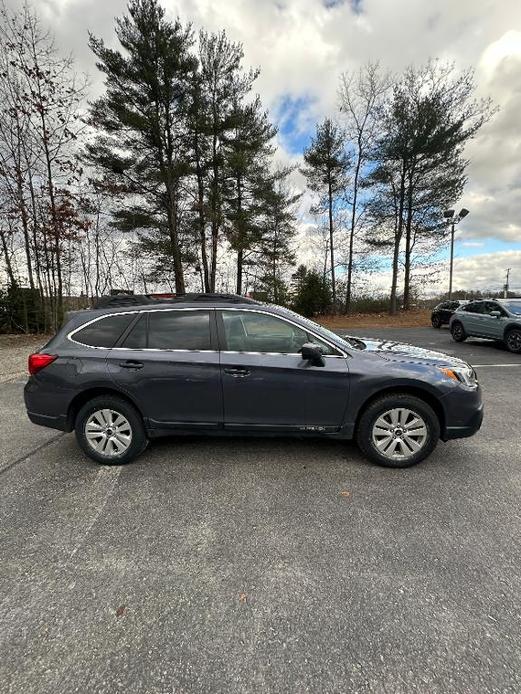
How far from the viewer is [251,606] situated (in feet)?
6.27

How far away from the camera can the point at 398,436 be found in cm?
336

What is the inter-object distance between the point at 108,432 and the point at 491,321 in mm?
11486

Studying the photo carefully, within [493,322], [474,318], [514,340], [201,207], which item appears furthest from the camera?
[201,207]

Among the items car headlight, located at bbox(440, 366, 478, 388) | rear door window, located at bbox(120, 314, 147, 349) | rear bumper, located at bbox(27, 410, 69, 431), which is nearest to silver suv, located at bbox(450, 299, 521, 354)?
car headlight, located at bbox(440, 366, 478, 388)

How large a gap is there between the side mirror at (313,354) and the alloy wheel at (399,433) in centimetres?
79

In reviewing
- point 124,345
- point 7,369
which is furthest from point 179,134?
point 124,345

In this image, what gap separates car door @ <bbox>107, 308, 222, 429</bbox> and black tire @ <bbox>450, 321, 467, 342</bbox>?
11.5m

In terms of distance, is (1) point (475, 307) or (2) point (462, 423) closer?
(2) point (462, 423)

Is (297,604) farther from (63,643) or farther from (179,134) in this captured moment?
(179,134)

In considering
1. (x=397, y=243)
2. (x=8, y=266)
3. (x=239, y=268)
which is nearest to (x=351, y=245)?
(x=397, y=243)

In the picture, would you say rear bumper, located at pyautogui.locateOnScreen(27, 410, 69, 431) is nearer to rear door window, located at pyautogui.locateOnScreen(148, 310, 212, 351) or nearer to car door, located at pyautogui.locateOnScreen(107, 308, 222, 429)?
car door, located at pyautogui.locateOnScreen(107, 308, 222, 429)

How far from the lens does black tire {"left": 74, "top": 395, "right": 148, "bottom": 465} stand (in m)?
3.45

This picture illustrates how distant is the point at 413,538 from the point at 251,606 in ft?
3.99

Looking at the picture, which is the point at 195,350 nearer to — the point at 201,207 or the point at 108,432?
the point at 108,432
